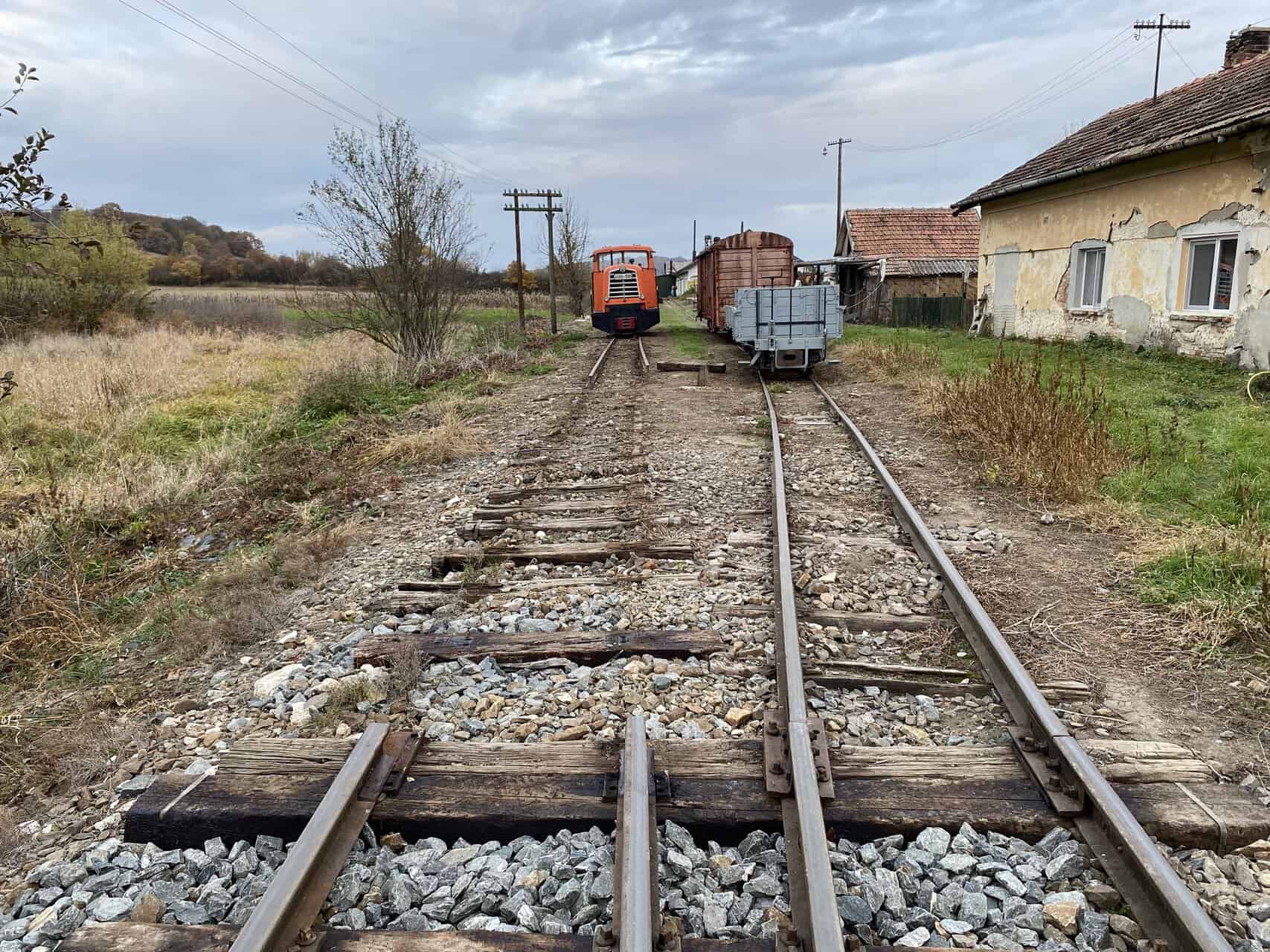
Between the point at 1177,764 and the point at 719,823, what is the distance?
1811mm

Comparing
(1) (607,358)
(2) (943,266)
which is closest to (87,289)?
(1) (607,358)

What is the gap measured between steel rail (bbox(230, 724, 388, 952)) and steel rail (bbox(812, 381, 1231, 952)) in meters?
2.37

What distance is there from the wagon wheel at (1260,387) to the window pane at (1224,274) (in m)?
2.09

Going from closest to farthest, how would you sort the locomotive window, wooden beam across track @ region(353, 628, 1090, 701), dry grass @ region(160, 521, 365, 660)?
1. wooden beam across track @ region(353, 628, 1090, 701)
2. dry grass @ region(160, 521, 365, 660)
3. the locomotive window

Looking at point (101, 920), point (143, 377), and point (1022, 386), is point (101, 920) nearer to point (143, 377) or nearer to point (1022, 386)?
point (1022, 386)

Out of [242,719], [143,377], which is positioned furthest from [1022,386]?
[143,377]

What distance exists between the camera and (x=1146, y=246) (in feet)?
48.5

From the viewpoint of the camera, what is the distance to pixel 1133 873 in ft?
8.09

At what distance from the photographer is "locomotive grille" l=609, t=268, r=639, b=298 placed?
26312mm

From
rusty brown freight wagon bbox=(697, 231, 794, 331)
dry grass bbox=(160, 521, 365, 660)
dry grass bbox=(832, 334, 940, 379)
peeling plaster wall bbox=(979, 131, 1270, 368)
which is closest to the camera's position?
dry grass bbox=(160, 521, 365, 660)

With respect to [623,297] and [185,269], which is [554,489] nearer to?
[623,297]

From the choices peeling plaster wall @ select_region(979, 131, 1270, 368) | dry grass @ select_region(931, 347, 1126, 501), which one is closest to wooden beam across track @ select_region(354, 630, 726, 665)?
dry grass @ select_region(931, 347, 1126, 501)

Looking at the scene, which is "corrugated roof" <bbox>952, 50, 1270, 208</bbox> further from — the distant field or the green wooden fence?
the distant field

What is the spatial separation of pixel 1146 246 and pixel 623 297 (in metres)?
15.2
